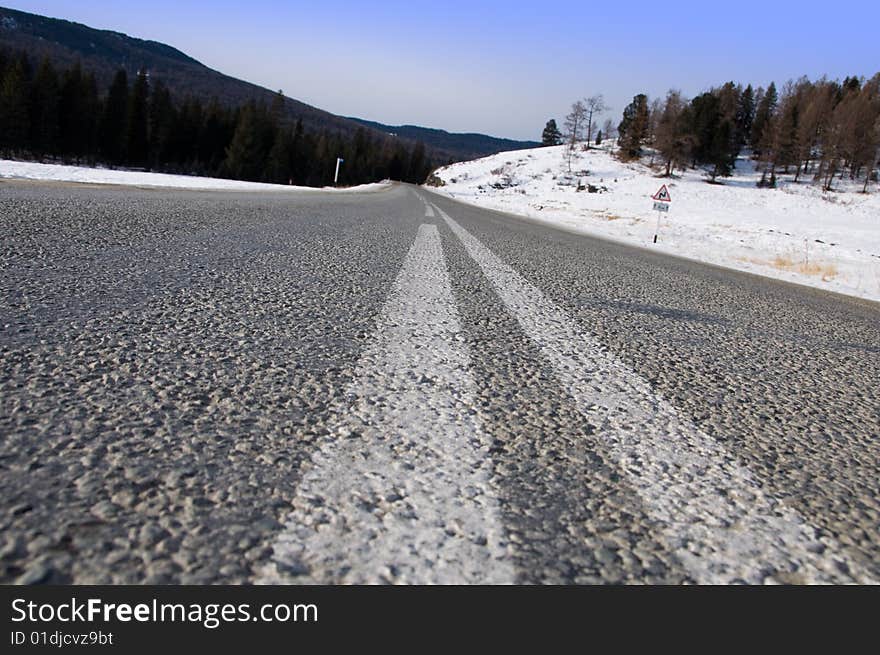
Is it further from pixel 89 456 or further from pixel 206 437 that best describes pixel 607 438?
pixel 89 456

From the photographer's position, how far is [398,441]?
1163 mm

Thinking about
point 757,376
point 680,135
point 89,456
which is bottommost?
point 89,456

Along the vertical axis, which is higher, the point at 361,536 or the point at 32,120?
the point at 32,120

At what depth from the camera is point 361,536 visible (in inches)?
32.5

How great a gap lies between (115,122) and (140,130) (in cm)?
229

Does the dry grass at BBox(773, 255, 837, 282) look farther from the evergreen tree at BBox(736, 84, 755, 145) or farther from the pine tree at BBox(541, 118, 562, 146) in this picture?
the pine tree at BBox(541, 118, 562, 146)

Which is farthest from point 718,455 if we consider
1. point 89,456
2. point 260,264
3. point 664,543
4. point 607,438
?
point 260,264

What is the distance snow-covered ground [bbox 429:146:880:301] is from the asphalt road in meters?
7.03

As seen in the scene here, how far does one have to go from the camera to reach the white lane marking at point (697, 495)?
887 mm

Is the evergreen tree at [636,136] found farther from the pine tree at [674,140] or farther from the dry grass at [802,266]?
the dry grass at [802,266]

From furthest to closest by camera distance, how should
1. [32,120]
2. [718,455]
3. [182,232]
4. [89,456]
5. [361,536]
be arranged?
[32,120], [182,232], [718,455], [89,456], [361,536]
